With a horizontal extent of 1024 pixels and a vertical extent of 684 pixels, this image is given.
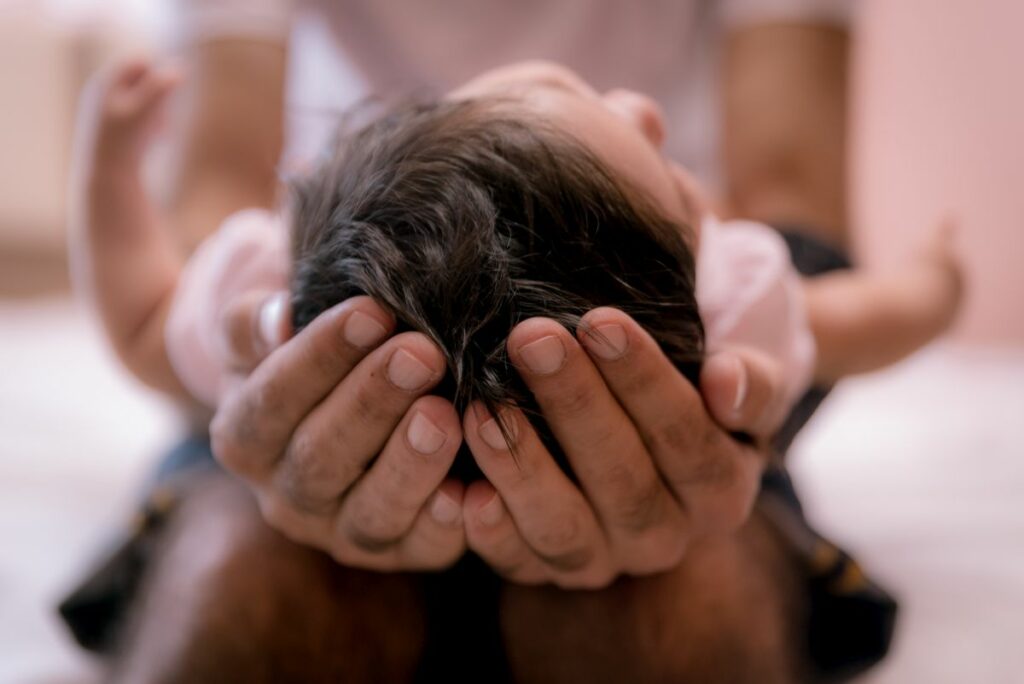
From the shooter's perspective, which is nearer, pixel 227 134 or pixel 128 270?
pixel 128 270

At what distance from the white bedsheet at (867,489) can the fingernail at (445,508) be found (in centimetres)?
27

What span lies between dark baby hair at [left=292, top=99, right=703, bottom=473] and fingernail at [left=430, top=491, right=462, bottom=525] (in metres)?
0.05

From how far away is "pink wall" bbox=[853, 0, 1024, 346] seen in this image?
1754 millimetres

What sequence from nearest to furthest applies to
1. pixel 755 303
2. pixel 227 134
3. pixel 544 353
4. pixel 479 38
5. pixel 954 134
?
pixel 544 353 → pixel 755 303 → pixel 227 134 → pixel 479 38 → pixel 954 134

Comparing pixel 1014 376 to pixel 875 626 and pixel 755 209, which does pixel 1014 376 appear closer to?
pixel 755 209

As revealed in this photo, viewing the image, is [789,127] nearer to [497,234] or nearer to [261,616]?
[497,234]

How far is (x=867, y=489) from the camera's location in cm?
87

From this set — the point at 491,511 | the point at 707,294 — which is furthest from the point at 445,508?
the point at 707,294

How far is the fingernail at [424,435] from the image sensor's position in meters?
0.39

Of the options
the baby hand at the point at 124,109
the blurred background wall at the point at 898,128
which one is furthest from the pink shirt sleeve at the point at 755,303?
the blurred background wall at the point at 898,128

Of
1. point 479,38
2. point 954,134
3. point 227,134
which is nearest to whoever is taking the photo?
point 227,134

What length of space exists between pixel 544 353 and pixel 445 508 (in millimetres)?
95

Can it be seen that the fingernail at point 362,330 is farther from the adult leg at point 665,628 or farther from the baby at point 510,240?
the adult leg at point 665,628

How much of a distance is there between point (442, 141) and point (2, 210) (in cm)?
180
